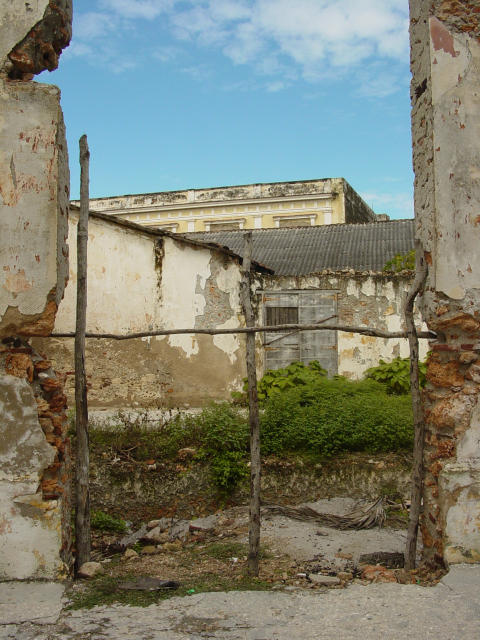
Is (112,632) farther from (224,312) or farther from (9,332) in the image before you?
(224,312)

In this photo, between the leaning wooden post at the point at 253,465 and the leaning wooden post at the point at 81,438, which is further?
the leaning wooden post at the point at 81,438

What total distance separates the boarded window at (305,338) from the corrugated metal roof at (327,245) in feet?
3.45

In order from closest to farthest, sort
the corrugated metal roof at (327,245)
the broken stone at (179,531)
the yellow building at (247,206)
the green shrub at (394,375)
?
the broken stone at (179,531) < the green shrub at (394,375) < the corrugated metal roof at (327,245) < the yellow building at (247,206)

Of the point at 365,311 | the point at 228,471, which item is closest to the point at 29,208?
the point at 228,471

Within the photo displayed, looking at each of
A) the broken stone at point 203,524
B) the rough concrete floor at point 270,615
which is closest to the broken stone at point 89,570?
the rough concrete floor at point 270,615

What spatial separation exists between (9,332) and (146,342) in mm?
6771

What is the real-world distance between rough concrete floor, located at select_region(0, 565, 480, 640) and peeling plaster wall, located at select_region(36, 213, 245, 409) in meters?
6.85

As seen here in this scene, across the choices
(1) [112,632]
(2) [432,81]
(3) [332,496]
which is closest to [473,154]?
(2) [432,81]

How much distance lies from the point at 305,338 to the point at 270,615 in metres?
8.99

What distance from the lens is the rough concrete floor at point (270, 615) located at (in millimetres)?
3014

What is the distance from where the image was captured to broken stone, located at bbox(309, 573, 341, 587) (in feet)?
12.4

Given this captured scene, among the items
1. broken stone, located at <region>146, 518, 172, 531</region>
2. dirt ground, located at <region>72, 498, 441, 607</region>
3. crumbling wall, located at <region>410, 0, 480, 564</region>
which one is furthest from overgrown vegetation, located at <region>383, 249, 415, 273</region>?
crumbling wall, located at <region>410, 0, 480, 564</region>

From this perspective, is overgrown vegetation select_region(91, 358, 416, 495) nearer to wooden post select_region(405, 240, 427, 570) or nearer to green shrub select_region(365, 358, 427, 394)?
green shrub select_region(365, 358, 427, 394)

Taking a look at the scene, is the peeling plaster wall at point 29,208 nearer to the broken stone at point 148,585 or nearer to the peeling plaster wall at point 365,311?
the broken stone at point 148,585
